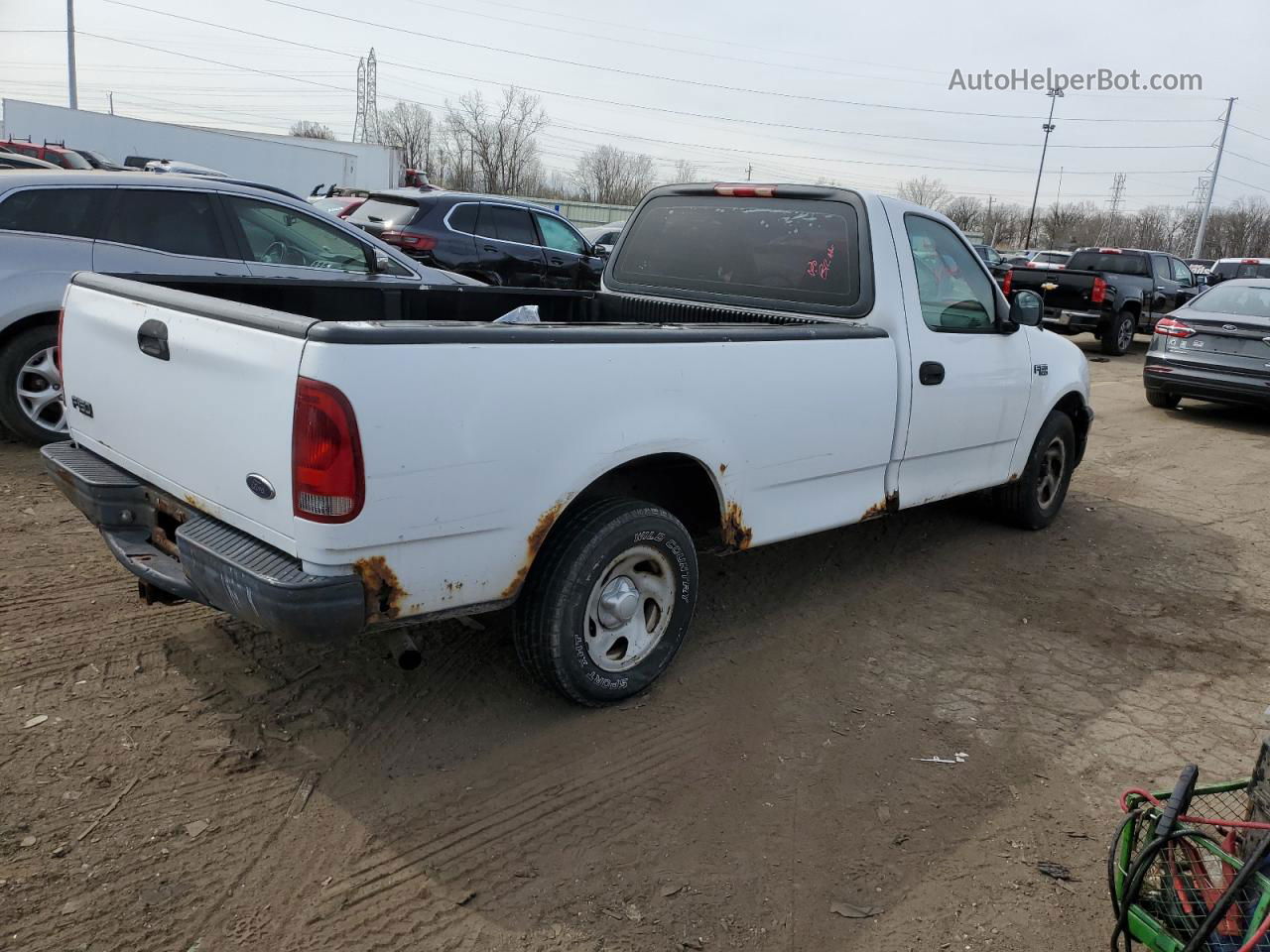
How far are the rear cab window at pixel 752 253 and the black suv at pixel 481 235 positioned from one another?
701cm

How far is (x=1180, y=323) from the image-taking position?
1060 centimetres

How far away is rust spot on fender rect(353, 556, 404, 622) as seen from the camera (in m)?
2.75

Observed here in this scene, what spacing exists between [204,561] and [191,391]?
0.53 meters

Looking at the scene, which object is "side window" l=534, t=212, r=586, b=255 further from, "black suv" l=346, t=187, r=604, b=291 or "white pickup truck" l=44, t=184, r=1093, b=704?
"white pickup truck" l=44, t=184, r=1093, b=704

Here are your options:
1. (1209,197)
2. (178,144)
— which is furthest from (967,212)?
(178,144)

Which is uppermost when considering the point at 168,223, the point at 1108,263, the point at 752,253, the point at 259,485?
the point at 1108,263

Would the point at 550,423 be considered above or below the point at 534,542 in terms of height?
above

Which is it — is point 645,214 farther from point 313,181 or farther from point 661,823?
point 313,181

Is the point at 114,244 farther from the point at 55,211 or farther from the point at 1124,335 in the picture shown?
the point at 1124,335

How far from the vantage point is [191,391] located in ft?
9.74

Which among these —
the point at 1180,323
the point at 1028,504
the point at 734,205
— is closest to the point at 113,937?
the point at 734,205

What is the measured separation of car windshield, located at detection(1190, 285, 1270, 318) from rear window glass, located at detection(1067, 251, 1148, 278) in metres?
6.66

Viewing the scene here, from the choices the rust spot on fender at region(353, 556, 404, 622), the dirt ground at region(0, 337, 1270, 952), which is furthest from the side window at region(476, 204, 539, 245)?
the rust spot on fender at region(353, 556, 404, 622)

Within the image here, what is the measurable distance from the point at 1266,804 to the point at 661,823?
162cm
